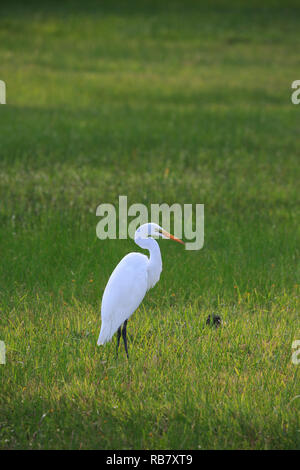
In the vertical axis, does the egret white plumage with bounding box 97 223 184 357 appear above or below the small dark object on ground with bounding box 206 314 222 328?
above

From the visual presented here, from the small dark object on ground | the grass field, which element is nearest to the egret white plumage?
the grass field

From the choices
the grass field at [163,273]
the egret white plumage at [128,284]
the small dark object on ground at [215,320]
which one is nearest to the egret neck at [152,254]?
the egret white plumage at [128,284]

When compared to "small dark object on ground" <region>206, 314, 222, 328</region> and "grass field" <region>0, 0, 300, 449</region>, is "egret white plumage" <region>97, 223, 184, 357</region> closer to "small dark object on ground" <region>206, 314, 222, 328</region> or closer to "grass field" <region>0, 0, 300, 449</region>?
"grass field" <region>0, 0, 300, 449</region>

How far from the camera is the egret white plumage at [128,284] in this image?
215 inches

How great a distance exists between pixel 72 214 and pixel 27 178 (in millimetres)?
2415

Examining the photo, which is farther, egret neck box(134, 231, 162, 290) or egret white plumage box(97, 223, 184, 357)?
egret neck box(134, 231, 162, 290)

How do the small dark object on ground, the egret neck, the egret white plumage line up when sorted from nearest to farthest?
the egret white plumage
the egret neck
the small dark object on ground

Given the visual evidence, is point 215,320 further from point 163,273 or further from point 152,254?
point 163,273

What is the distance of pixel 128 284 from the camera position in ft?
18.1

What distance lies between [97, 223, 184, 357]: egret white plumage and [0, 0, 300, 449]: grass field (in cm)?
38

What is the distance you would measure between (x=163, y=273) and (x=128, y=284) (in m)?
2.27

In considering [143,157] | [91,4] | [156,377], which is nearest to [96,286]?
[156,377]

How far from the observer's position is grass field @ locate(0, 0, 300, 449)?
501cm
